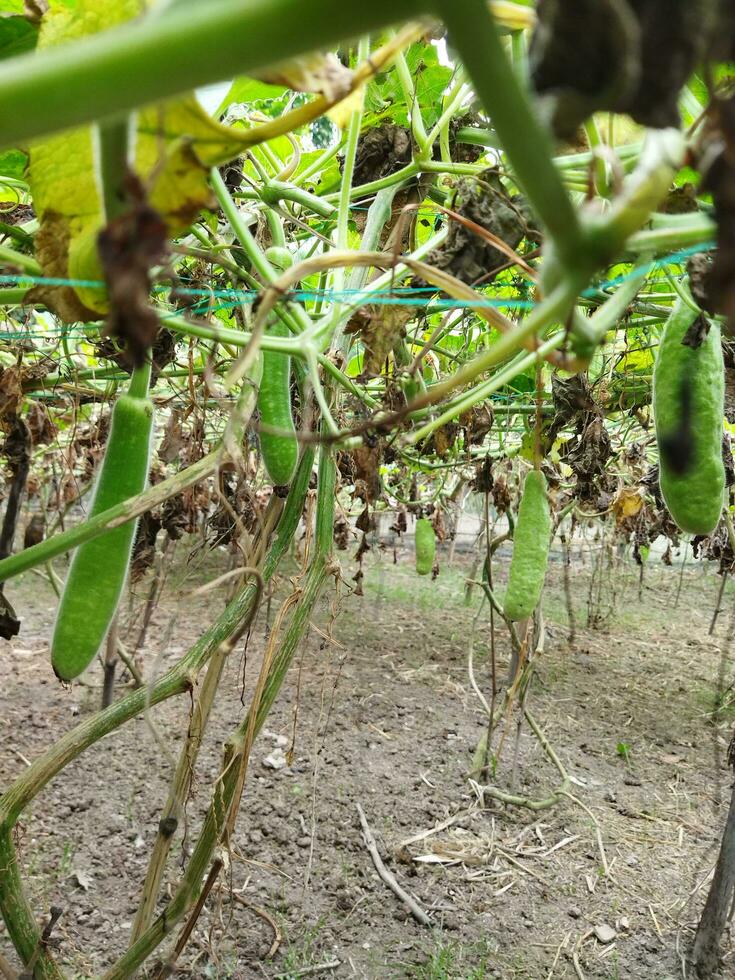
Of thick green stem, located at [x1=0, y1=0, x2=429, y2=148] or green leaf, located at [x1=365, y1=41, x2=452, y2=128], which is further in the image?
green leaf, located at [x1=365, y1=41, x2=452, y2=128]

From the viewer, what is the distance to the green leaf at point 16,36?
0.86m

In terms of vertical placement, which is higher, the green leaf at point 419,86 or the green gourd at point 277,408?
the green leaf at point 419,86

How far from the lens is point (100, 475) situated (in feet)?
3.72

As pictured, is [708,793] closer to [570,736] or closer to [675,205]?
[570,736]

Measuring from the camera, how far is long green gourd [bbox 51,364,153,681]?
1095 millimetres

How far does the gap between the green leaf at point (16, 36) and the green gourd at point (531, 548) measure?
113cm

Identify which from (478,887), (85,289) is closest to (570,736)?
(478,887)

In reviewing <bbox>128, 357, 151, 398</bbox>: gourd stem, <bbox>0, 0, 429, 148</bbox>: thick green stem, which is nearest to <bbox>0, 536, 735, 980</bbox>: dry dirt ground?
<bbox>128, 357, 151, 398</bbox>: gourd stem

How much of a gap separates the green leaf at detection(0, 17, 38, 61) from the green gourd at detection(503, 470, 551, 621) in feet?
3.70

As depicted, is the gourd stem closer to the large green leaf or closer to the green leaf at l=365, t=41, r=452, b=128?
the large green leaf

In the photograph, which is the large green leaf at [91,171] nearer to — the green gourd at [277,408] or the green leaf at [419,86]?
the green gourd at [277,408]

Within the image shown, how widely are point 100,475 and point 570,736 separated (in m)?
4.42

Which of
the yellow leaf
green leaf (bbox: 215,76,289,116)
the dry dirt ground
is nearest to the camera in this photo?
green leaf (bbox: 215,76,289,116)

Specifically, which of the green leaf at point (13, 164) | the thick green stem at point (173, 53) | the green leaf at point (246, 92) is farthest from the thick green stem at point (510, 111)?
the green leaf at point (13, 164)
